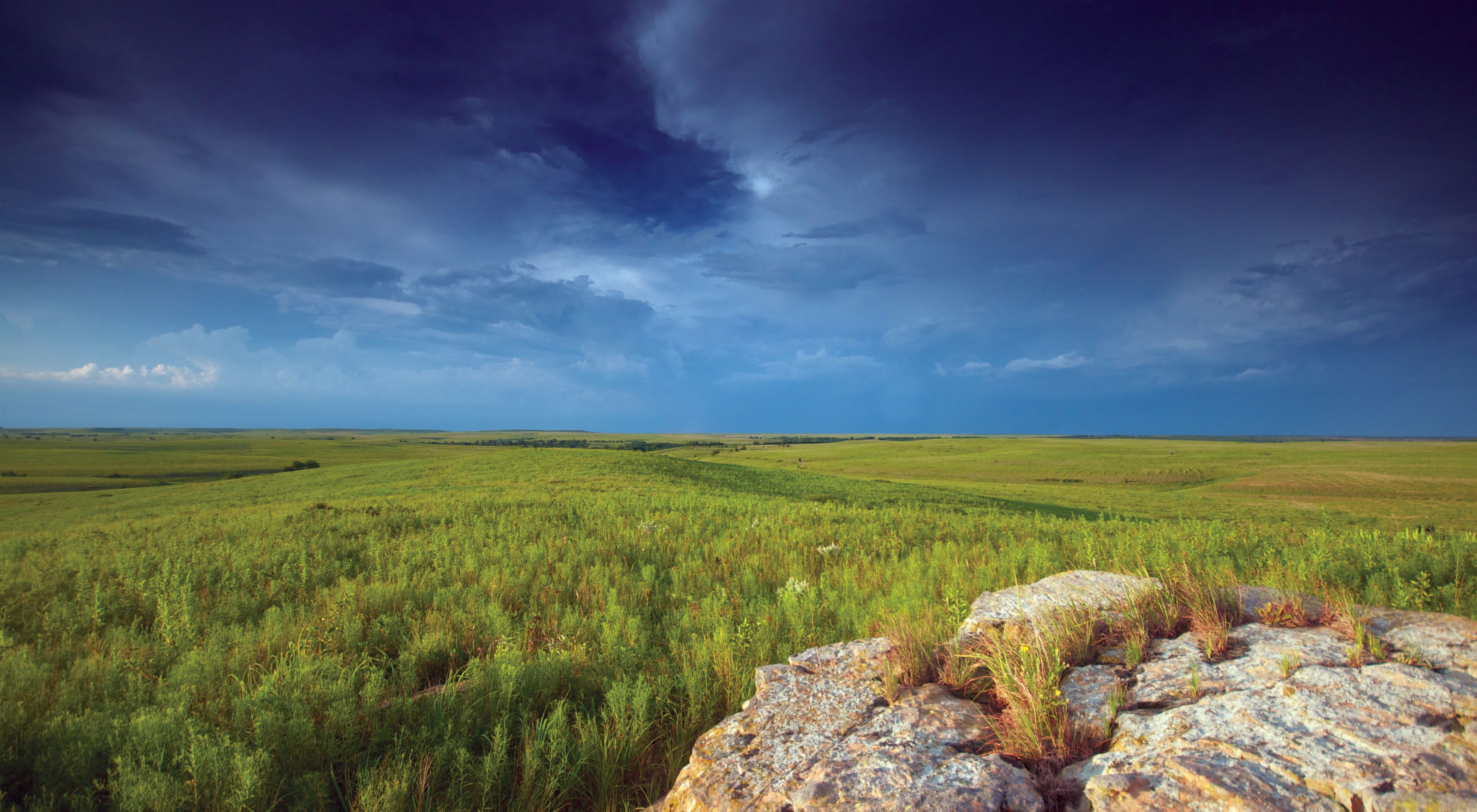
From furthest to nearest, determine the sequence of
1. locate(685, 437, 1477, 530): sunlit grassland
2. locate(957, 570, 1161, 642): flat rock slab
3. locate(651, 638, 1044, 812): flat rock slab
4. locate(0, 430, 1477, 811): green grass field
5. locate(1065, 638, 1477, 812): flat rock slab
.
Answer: locate(685, 437, 1477, 530): sunlit grassland, locate(957, 570, 1161, 642): flat rock slab, locate(0, 430, 1477, 811): green grass field, locate(651, 638, 1044, 812): flat rock slab, locate(1065, 638, 1477, 812): flat rock slab

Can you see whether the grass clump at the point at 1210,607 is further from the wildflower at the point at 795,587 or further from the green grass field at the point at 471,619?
the wildflower at the point at 795,587

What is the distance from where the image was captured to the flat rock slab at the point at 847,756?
2.47 m

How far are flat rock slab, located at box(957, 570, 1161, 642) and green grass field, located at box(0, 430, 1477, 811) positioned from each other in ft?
1.03

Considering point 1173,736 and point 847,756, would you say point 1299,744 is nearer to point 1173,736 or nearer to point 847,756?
point 1173,736

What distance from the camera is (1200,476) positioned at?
57.5m

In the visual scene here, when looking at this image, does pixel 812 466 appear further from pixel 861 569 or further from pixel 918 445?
pixel 861 569

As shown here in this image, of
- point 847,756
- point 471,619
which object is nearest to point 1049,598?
point 847,756

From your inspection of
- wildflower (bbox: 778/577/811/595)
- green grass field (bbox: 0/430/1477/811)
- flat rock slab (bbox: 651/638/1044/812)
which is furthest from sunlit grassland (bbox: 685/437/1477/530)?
flat rock slab (bbox: 651/638/1044/812)

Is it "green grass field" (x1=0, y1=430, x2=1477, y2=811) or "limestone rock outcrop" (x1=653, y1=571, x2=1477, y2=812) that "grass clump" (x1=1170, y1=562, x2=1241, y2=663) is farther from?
"green grass field" (x1=0, y1=430, x2=1477, y2=811)

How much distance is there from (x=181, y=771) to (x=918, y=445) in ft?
346

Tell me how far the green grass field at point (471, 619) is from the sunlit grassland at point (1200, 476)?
1106cm

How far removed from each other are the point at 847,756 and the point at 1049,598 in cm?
309

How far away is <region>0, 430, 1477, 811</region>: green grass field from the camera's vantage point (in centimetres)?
332

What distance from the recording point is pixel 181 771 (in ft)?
10.8
